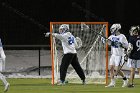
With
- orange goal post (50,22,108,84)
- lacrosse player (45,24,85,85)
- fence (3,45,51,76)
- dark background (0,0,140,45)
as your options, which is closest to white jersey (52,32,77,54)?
lacrosse player (45,24,85,85)

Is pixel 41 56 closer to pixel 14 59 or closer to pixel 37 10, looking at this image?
pixel 14 59

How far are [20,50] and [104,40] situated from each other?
10272mm

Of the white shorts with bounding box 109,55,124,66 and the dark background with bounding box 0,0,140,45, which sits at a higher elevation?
the dark background with bounding box 0,0,140,45

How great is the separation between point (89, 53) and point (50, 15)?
35.6ft

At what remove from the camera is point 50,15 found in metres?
36.2

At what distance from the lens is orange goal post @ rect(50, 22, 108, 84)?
81.8 feet

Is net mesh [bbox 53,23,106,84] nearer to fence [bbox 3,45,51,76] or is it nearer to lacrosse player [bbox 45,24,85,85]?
lacrosse player [bbox 45,24,85,85]

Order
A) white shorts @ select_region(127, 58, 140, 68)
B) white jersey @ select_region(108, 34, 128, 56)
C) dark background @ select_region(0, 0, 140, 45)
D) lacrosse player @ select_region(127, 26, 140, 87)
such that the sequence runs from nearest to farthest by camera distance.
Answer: lacrosse player @ select_region(127, 26, 140, 87) → white shorts @ select_region(127, 58, 140, 68) → white jersey @ select_region(108, 34, 128, 56) → dark background @ select_region(0, 0, 140, 45)

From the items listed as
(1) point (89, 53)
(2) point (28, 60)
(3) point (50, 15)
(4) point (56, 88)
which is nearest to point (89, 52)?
(1) point (89, 53)

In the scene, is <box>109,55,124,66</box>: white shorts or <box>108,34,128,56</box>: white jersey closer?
<box>109,55,124,66</box>: white shorts

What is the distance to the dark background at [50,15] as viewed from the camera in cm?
3550

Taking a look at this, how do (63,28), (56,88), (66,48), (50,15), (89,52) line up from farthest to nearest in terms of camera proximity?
(50,15), (89,52), (66,48), (63,28), (56,88)

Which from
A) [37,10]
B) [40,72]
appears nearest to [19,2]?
[37,10]

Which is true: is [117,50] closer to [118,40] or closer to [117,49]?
[117,49]
